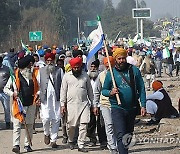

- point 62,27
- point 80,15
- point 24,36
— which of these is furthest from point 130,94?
point 80,15

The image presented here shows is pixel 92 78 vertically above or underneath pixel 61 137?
above

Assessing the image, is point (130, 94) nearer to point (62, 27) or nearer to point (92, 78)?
point (92, 78)

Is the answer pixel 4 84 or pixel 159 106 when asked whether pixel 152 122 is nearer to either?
pixel 159 106

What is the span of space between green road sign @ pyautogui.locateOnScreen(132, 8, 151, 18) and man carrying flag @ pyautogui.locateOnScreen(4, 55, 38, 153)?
2052 inches

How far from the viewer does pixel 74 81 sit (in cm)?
1023

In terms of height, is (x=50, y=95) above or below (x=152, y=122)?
above

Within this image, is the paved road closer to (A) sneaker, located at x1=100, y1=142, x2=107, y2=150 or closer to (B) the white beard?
(A) sneaker, located at x1=100, y1=142, x2=107, y2=150

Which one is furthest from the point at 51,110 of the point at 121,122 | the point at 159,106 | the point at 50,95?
the point at 159,106

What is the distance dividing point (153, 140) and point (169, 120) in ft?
4.96

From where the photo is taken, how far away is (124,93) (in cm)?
806

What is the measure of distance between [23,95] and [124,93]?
294 cm

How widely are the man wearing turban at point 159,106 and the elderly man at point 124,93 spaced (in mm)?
4859

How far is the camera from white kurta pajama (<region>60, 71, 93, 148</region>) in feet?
33.6

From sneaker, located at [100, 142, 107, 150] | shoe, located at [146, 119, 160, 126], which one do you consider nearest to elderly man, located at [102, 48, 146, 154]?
sneaker, located at [100, 142, 107, 150]
